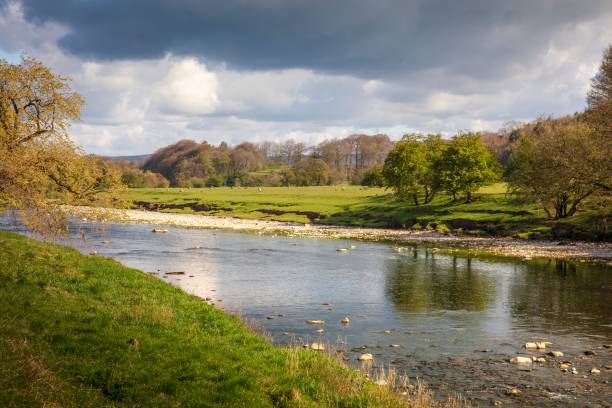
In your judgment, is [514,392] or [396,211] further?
[396,211]

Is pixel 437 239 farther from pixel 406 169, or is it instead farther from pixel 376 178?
pixel 376 178

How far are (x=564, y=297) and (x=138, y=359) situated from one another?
27351mm

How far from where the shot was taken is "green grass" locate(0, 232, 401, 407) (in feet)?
37.1

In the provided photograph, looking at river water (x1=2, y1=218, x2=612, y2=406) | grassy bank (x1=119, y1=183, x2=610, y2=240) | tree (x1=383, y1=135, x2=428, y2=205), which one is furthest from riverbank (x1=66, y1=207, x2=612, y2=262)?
tree (x1=383, y1=135, x2=428, y2=205)

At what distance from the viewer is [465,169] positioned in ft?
297

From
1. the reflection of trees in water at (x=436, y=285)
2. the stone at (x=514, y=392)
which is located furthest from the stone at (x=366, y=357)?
the reflection of trees in water at (x=436, y=285)

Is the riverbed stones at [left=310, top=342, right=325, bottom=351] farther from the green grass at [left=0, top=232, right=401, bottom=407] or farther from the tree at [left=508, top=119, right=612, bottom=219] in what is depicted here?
the tree at [left=508, top=119, right=612, bottom=219]

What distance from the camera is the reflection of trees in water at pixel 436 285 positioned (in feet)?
98.2

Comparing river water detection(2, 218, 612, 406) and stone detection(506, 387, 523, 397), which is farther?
river water detection(2, 218, 612, 406)

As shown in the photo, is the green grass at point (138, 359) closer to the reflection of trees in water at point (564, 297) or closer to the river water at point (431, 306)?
the river water at point (431, 306)

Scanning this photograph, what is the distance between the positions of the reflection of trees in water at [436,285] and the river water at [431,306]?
9cm

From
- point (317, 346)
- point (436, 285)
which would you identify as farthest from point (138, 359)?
point (436, 285)

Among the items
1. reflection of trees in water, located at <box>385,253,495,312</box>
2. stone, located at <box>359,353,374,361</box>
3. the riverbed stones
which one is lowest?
reflection of trees in water, located at <box>385,253,495,312</box>

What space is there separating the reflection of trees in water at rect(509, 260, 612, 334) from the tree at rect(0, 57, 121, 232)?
81.1 feet
